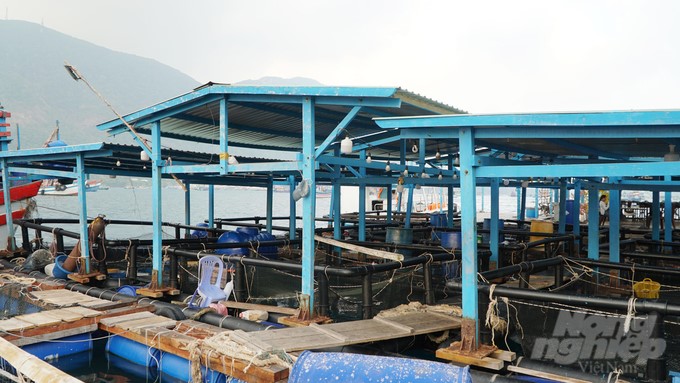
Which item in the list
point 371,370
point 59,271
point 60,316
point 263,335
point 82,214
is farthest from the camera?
point 59,271

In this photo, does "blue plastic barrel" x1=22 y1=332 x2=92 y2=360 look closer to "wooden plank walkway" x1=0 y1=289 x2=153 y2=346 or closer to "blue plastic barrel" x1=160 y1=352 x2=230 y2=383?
"wooden plank walkway" x1=0 y1=289 x2=153 y2=346

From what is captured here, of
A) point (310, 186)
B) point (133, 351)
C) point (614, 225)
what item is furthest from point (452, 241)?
point (133, 351)

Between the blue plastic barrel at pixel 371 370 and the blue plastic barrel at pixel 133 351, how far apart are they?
14.9 ft

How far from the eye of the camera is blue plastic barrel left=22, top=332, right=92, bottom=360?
8273mm

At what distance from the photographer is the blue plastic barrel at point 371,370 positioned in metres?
3.87

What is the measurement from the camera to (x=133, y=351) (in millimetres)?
8320

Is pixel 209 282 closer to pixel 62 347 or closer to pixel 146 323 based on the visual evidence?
pixel 146 323

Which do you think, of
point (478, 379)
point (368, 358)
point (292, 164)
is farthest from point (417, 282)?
point (368, 358)

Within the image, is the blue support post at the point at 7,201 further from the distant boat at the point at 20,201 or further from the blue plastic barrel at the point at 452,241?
the blue plastic barrel at the point at 452,241

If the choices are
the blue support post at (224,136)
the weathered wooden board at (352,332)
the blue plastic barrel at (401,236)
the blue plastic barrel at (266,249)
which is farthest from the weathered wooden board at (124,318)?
the blue plastic barrel at (401,236)

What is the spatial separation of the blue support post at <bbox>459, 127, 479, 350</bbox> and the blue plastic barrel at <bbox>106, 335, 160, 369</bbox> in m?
4.78

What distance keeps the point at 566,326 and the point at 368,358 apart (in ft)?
14.2

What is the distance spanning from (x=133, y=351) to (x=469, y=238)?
18.9 feet

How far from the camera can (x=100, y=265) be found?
527 inches
